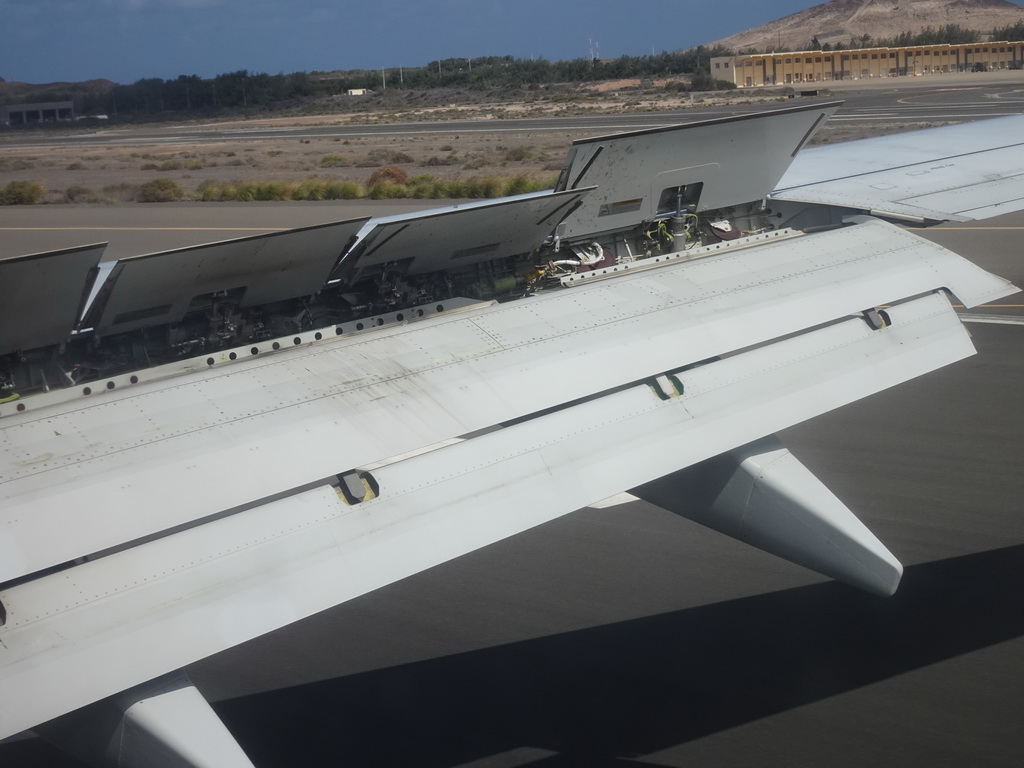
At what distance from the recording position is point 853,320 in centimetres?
527

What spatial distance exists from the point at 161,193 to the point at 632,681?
108 feet

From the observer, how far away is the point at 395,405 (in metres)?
3.94

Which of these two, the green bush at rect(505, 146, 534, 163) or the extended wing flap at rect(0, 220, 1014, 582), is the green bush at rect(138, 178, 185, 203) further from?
the extended wing flap at rect(0, 220, 1014, 582)

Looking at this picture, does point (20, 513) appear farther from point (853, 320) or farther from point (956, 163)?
point (956, 163)

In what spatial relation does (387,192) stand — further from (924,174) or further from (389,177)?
(924,174)

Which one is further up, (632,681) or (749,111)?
(749,111)

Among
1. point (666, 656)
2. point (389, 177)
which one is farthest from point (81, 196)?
point (666, 656)

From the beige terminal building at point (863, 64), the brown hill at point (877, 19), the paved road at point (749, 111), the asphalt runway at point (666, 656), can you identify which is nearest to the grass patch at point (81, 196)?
the paved road at point (749, 111)

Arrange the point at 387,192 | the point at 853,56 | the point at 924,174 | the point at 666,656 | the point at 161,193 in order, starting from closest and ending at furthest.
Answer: the point at 666,656
the point at 924,174
the point at 387,192
the point at 161,193
the point at 853,56

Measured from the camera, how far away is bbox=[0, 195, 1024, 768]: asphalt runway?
17.4 feet

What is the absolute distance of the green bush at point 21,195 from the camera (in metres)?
38.2

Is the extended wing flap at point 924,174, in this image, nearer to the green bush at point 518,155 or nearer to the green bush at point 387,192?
the green bush at point 387,192

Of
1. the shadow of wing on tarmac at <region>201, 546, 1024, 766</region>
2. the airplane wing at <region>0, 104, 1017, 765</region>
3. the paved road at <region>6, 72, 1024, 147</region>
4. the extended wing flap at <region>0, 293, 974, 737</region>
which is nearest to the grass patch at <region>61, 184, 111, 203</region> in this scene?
the paved road at <region>6, 72, 1024, 147</region>

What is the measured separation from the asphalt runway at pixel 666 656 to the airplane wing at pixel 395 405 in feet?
3.62
